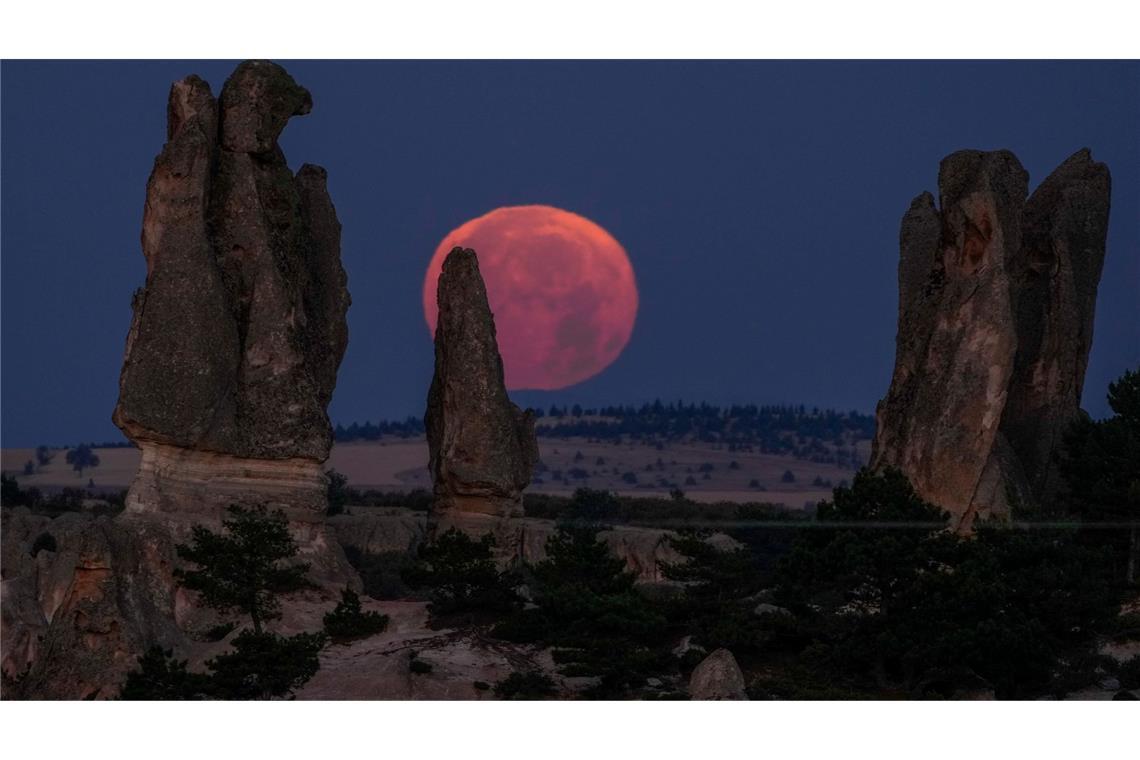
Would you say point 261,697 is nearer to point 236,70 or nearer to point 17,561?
point 17,561

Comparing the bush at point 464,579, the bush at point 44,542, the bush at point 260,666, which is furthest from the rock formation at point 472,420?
the bush at point 260,666

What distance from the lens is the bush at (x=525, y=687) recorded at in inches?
1790

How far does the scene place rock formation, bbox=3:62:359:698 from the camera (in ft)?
178

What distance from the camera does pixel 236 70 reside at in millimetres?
58156

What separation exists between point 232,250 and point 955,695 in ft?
73.8

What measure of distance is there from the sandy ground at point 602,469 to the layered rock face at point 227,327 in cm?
5797

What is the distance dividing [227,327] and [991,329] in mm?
20041

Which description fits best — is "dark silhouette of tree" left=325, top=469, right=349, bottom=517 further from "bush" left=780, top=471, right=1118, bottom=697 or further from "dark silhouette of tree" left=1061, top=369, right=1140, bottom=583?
"bush" left=780, top=471, right=1118, bottom=697

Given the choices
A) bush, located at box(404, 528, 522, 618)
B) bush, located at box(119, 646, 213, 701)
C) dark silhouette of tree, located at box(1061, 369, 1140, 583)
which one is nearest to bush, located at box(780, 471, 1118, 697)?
dark silhouette of tree, located at box(1061, 369, 1140, 583)

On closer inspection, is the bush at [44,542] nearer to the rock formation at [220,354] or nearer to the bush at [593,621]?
the rock formation at [220,354]

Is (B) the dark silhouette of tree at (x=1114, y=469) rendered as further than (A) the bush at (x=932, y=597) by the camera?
Yes

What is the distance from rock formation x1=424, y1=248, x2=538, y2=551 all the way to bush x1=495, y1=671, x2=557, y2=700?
42.6 feet

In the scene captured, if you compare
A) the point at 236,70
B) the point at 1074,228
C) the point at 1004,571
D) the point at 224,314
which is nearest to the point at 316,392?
the point at 224,314

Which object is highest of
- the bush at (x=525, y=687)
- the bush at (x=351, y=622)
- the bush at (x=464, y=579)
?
the bush at (x=464, y=579)
